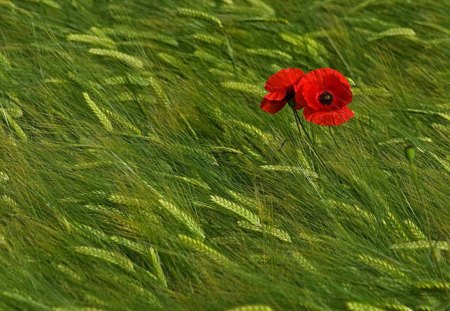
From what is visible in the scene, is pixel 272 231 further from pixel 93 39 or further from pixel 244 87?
pixel 93 39

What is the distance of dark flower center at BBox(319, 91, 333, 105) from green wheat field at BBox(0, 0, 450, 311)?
135 millimetres

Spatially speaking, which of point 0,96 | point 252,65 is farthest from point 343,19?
point 0,96

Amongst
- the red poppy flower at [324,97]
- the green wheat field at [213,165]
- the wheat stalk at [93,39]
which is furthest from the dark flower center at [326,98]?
the wheat stalk at [93,39]

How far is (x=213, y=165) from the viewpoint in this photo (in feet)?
9.10

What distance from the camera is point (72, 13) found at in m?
3.78

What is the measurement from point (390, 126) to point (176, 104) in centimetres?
62

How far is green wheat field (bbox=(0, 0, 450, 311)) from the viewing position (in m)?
2.25

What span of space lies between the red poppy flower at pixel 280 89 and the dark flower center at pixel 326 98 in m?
0.06

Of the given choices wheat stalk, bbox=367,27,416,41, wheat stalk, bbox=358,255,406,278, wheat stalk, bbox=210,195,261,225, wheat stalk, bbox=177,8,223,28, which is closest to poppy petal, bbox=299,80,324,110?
wheat stalk, bbox=210,195,261,225

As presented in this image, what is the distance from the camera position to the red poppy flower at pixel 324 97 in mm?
2674

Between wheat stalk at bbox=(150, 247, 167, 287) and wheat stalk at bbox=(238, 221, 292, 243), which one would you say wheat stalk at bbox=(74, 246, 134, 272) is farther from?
wheat stalk at bbox=(238, 221, 292, 243)

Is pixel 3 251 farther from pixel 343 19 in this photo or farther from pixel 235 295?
pixel 343 19

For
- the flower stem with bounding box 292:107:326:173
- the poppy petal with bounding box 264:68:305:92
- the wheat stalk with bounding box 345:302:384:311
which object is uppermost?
the poppy petal with bounding box 264:68:305:92

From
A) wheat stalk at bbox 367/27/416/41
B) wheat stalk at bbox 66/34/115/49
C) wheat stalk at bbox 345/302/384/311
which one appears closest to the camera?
wheat stalk at bbox 345/302/384/311
